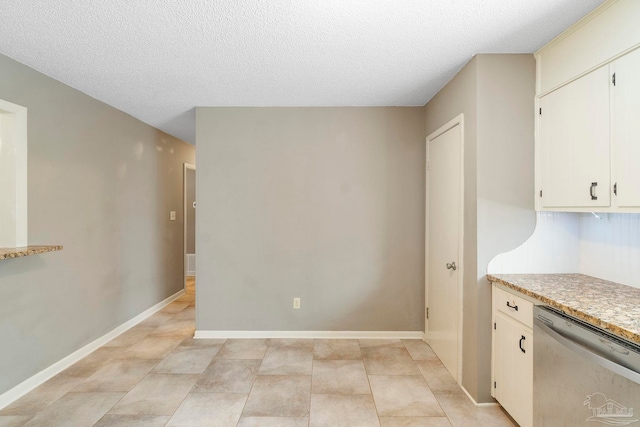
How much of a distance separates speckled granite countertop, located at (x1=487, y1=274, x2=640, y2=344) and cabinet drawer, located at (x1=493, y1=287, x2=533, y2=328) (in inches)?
2.8

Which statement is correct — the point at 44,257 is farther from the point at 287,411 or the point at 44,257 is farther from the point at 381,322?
the point at 381,322

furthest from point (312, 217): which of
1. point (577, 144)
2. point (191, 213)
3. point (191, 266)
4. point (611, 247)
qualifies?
point (191, 266)

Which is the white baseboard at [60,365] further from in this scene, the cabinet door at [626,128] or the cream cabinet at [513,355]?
the cabinet door at [626,128]

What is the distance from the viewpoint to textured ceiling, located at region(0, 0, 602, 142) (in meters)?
1.74

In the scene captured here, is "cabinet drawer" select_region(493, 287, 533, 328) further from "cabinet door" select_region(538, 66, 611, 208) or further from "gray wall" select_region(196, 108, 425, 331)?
"gray wall" select_region(196, 108, 425, 331)

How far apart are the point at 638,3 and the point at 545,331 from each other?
1.66m

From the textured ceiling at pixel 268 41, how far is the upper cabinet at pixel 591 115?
146 mm

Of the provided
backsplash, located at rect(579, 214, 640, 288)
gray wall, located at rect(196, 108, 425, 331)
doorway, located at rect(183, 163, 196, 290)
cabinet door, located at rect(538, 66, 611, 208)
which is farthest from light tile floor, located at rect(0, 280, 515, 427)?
doorway, located at rect(183, 163, 196, 290)

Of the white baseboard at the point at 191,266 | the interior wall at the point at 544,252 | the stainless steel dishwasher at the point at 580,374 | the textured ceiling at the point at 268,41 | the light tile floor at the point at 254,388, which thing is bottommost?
the light tile floor at the point at 254,388

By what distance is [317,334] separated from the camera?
135 inches

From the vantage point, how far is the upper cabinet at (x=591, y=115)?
1.60 meters

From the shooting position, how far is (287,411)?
2.18 m

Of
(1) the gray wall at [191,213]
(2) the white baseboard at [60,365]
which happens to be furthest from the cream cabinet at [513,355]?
(1) the gray wall at [191,213]

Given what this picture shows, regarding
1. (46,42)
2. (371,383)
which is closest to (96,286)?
(46,42)
